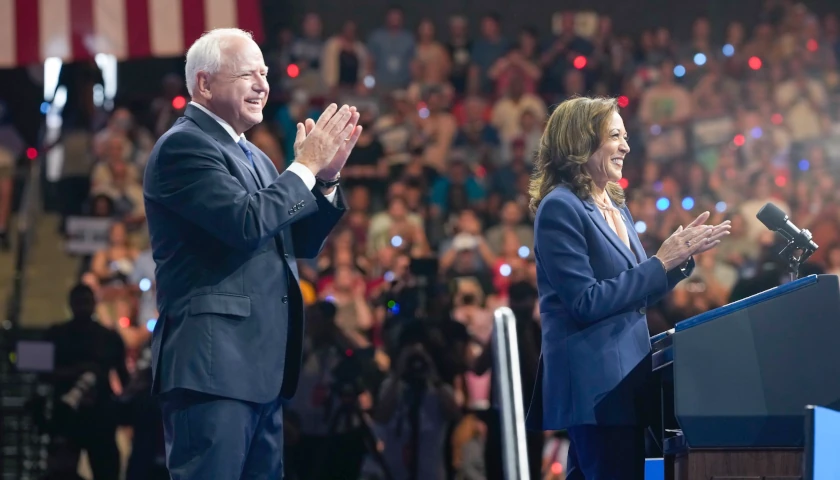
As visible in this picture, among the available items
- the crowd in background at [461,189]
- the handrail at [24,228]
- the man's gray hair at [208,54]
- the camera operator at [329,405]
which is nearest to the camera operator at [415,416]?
the crowd in background at [461,189]

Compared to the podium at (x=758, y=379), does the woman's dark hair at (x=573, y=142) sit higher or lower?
higher

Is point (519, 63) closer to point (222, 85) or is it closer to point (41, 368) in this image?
point (41, 368)

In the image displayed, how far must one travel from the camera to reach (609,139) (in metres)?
3.52

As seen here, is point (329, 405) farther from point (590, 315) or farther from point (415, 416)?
point (590, 315)

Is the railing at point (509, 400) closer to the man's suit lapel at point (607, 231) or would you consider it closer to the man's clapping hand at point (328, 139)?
the man's clapping hand at point (328, 139)

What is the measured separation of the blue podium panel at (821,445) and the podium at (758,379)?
264 mm

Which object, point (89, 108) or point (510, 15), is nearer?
point (89, 108)

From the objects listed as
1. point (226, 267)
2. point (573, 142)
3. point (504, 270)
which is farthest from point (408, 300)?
point (226, 267)

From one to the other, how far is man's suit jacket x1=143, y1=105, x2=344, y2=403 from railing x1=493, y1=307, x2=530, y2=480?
789mm

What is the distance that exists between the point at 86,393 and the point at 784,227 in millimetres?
4607

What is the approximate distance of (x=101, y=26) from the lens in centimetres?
1011

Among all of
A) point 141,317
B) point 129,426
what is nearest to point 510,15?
point 141,317

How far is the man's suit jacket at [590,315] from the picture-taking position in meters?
3.29

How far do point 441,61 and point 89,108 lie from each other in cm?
328
